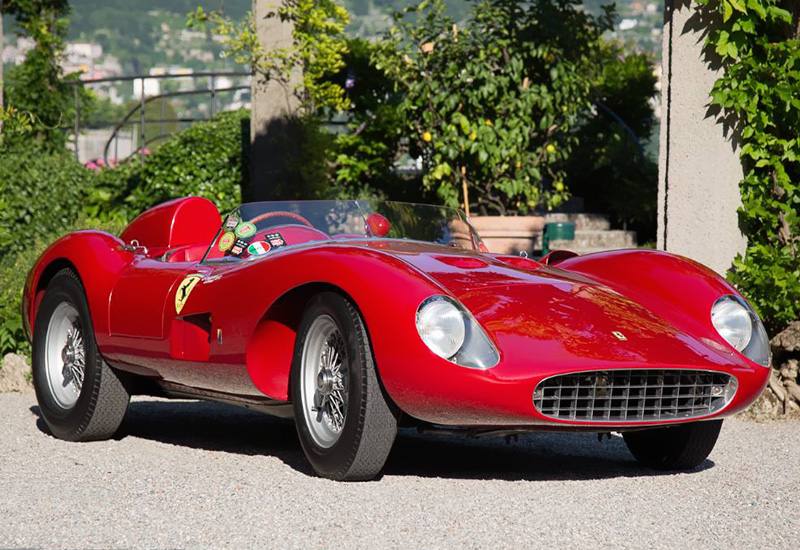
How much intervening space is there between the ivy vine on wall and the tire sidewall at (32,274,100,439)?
381 cm

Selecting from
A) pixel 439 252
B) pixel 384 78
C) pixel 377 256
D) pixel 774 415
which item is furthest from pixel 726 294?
pixel 384 78

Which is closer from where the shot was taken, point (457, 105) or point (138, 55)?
point (457, 105)

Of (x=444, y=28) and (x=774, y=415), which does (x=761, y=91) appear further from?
(x=444, y=28)

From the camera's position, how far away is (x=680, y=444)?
477 cm

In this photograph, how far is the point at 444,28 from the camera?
1136 centimetres

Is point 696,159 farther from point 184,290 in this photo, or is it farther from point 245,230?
point 184,290

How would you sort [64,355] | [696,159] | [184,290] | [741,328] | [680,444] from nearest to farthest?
[741,328] → [680,444] → [184,290] → [64,355] → [696,159]

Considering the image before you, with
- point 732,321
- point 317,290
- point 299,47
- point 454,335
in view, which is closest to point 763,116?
point 732,321

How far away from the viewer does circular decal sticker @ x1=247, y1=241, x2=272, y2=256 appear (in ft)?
17.2

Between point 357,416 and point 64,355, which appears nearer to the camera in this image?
point 357,416

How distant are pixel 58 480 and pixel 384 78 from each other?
341 inches

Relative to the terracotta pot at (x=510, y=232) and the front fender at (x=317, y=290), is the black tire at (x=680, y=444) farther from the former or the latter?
the terracotta pot at (x=510, y=232)

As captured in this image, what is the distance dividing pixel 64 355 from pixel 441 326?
2.54m

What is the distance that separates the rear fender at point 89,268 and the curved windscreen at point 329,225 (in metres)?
0.55
